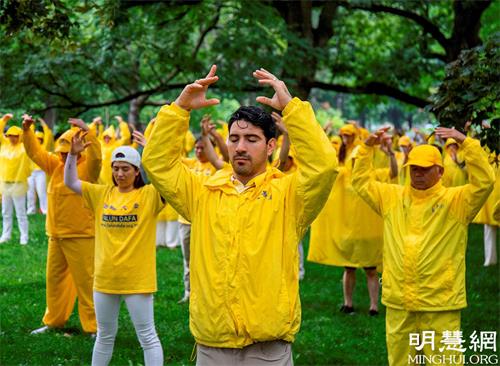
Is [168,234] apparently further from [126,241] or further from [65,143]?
[126,241]

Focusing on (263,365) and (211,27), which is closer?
(263,365)

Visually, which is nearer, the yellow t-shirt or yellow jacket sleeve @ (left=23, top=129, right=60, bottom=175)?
the yellow t-shirt

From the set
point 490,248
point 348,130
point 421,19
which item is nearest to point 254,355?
point 348,130

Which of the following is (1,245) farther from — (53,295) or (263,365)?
(263,365)

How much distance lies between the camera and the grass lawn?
8195 millimetres

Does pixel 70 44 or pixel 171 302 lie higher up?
pixel 70 44

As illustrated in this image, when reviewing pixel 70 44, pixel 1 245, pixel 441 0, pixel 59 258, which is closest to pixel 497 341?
pixel 59 258

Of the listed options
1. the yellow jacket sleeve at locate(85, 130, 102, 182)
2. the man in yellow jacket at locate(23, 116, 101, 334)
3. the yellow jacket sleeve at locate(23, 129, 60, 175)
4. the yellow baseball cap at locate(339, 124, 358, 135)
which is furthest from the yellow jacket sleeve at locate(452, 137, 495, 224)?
the yellow jacket sleeve at locate(23, 129, 60, 175)

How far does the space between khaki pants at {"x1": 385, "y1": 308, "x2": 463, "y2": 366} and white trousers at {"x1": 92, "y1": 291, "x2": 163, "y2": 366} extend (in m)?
1.87

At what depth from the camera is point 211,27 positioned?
1482 cm

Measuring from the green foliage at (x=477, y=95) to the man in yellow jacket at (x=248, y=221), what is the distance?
9.28 feet

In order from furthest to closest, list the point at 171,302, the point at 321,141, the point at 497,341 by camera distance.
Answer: the point at 171,302 < the point at 497,341 < the point at 321,141

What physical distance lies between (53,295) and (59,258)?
444mm

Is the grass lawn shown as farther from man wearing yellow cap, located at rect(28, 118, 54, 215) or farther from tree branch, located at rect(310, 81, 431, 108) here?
tree branch, located at rect(310, 81, 431, 108)
